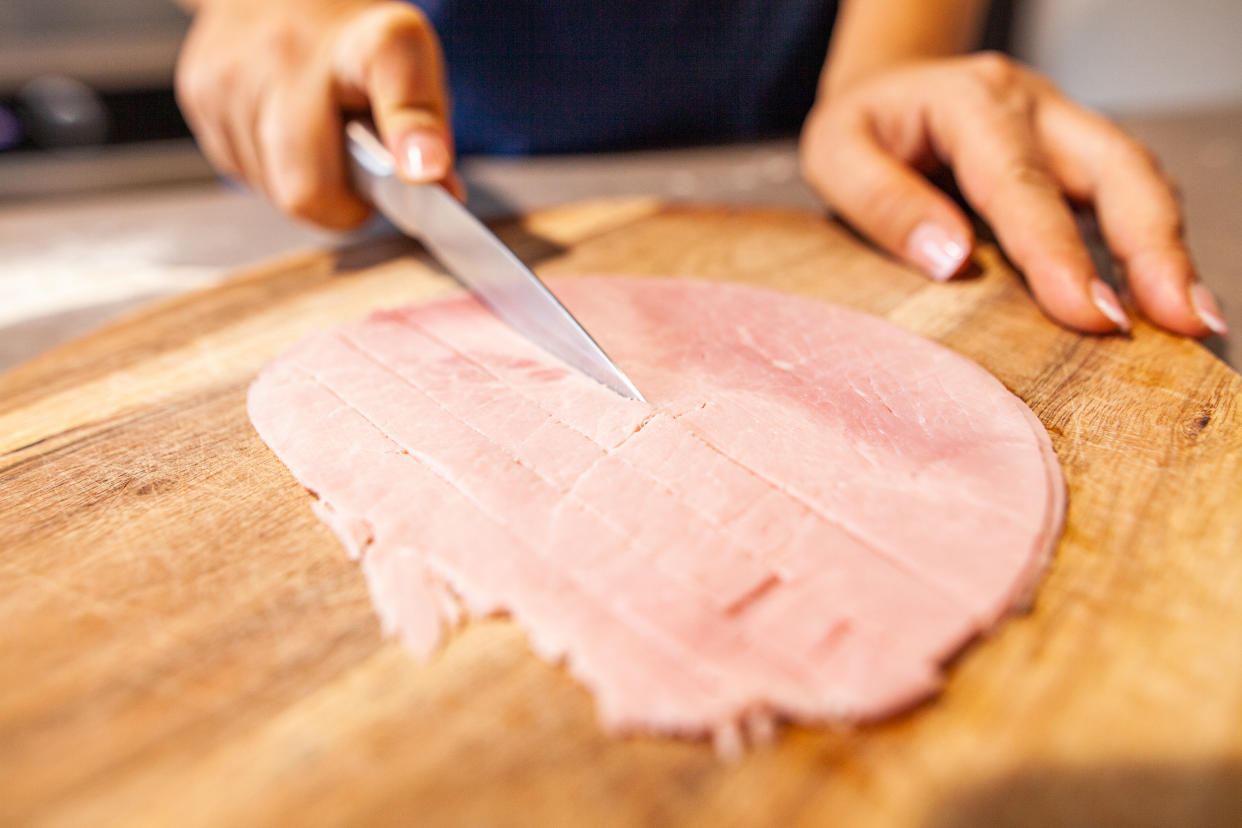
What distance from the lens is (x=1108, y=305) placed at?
1.48 m

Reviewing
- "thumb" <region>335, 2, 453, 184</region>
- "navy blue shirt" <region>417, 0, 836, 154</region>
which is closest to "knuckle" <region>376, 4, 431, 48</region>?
"thumb" <region>335, 2, 453, 184</region>

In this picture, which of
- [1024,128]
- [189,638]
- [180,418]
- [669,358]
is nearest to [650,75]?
[1024,128]

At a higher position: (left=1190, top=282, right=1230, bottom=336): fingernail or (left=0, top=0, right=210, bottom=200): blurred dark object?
(left=1190, top=282, right=1230, bottom=336): fingernail

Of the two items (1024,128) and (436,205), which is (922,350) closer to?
(1024,128)

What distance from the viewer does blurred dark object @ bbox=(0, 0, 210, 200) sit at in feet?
11.2

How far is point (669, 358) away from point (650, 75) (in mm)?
1701

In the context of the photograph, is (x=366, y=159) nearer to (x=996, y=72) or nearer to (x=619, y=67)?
(x=619, y=67)

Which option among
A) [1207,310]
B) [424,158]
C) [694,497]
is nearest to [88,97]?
[424,158]

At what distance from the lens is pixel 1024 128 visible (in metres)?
1.79

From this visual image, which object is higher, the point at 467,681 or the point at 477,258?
the point at 477,258

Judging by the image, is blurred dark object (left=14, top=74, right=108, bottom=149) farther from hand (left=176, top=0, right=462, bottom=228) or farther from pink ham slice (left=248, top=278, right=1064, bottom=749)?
pink ham slice (left=248, top=278, right=1064, bottom=749)

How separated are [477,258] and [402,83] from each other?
517mm

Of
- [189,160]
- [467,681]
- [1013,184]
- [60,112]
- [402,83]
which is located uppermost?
[402,83]

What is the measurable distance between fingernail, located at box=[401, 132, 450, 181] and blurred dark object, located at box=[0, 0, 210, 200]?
2512 millimetres
